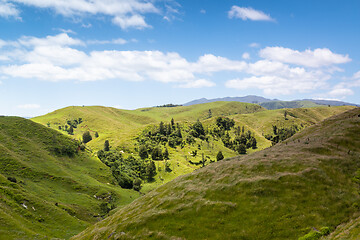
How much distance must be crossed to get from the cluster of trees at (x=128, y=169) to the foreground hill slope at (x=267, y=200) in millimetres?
114379

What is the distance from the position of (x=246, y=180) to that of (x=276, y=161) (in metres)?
8.54

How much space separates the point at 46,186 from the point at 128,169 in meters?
85.3

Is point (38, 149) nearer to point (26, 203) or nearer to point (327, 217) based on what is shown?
point (26, 203)

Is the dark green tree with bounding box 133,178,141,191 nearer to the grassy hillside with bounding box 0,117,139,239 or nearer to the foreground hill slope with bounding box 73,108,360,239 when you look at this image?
the grassy hillside with bounding box 0,117,139,239

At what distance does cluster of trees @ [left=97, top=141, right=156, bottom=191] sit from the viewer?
6044 inches

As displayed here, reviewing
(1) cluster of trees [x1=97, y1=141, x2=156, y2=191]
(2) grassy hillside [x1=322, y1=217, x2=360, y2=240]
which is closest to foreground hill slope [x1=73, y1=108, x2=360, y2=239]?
(2) grassy hillside [x1=322, y1=217, x2=360, y2=240]

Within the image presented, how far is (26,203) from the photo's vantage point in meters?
66.6

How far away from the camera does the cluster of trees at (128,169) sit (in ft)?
504

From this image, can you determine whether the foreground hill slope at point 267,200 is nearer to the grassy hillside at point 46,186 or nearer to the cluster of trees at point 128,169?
the grassy hillside at point 46,186

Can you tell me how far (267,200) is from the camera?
31781 millimetres

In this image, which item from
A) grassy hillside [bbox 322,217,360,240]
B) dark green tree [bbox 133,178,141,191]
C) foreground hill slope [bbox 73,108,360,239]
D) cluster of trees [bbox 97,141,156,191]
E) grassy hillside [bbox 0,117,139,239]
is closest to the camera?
grassy hillside [bbox 322,217,360,240]

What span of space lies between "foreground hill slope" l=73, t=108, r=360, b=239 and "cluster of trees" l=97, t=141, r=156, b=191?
114 m

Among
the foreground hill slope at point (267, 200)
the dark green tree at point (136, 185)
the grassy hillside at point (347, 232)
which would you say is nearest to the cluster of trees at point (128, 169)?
the dark green tree at point (136, 185)

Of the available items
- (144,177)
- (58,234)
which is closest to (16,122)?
(144,177)
